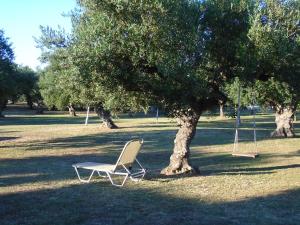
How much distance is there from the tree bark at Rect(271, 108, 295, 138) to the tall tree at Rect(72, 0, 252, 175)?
17072 mm

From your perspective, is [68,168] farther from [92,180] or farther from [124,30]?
[124,30]

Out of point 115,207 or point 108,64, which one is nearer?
point 115,207

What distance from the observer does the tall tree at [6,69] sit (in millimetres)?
19609

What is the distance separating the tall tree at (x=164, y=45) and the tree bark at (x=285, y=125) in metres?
17.1

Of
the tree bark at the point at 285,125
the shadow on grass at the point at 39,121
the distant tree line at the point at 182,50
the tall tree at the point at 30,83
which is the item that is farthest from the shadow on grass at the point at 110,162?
the tall tree at the point at 30,83

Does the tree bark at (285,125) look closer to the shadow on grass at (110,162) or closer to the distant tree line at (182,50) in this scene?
the shadow on grass at (110,162)

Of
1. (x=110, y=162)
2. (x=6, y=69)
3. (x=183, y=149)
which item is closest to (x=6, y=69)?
(x=6, y=69)

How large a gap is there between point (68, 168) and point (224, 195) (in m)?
5.56

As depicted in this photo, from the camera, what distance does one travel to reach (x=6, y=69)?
791 inches

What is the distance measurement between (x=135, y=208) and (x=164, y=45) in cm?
347

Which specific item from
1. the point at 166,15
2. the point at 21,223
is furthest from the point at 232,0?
the point at 21,223

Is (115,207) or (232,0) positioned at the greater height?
(232,0)

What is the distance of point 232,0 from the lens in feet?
33.8

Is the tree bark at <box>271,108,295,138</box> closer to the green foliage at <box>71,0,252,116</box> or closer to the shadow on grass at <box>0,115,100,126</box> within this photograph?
the green foliage at <box>71,0,252,116</box>
